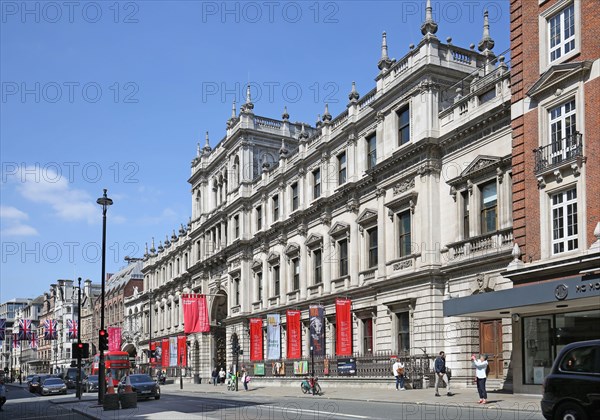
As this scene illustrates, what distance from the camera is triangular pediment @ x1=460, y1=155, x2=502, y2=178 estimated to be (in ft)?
101

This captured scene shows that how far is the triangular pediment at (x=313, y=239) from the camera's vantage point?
153 feet

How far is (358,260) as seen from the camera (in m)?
41.8

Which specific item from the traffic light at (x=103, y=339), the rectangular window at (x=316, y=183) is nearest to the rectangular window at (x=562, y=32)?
the traffic light at (x=103, y=339)

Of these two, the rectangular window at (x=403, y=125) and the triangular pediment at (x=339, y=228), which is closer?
the rectangular window at (x=403, y=125)

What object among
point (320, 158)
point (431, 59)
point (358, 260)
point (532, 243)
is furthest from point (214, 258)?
point (532, 243)

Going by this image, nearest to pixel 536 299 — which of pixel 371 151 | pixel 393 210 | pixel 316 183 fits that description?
pixel 393 210

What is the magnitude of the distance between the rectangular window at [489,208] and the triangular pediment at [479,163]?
0.79 m

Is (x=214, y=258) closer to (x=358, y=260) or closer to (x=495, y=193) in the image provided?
(x=358, y=260)

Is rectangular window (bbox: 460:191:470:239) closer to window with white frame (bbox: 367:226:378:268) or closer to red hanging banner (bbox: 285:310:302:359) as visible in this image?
window with white frame (bbox: 367:226:378:268)

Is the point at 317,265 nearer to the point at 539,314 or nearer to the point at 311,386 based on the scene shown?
the point at 311,386

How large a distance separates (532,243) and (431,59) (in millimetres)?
12770

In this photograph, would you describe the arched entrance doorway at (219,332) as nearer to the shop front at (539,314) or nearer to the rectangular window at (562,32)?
the shop front at (539,314)

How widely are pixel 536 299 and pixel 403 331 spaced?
1401 cm

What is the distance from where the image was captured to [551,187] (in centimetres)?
2511
